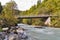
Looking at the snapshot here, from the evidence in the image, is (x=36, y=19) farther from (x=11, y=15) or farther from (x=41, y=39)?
(x=41, y=39)

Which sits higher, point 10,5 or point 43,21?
point 10,5

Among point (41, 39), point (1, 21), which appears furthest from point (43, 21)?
point (41, 39)

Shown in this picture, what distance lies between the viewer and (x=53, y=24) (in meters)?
89.3

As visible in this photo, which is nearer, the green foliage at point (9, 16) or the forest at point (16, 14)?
the green foliage at point (9, 16)

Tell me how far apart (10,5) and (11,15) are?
2.84 m

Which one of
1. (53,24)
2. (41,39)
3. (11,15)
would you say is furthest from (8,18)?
(53,24)

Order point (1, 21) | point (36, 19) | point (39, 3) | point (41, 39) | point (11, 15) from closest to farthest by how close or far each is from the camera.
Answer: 1. point (41, 39)
2. point (1, 21)
3. point (11, 15)
4. point (36, 19)
5. point (39, 3)

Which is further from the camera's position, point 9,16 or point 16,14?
point 16,14

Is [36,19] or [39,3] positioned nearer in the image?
[36,19]

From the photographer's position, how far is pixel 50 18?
3615 inches

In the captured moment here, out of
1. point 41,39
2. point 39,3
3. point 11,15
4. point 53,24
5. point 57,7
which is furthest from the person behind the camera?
point 39,3

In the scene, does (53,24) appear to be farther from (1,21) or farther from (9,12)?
(1,21)

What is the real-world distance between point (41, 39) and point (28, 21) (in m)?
67.6

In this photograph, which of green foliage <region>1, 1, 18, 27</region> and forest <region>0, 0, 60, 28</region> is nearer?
green foliage <region>1, 1, 18, 27</region>
